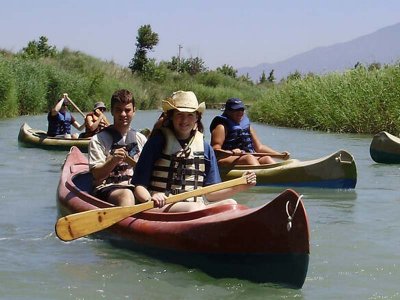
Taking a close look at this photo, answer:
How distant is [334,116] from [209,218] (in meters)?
14.9

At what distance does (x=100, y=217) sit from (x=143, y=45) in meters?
42.8

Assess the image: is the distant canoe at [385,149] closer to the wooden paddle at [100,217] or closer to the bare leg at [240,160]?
the bare leg at [240,160]

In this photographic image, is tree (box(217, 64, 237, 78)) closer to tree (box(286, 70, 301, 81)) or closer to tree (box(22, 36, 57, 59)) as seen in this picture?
tree (box(22, 36, 57, 59))

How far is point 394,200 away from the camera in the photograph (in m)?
8.38

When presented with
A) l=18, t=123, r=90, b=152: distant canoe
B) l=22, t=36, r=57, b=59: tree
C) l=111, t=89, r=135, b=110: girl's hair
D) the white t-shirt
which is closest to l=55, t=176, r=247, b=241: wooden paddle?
the white t-shirt

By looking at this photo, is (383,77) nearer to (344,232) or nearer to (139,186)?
(344,232)

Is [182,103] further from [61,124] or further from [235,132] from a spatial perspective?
[61,124]

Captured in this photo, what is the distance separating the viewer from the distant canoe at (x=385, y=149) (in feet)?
37.5

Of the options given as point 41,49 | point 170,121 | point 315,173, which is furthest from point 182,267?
point 41,49

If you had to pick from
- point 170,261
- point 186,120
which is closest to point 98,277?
point 170,261

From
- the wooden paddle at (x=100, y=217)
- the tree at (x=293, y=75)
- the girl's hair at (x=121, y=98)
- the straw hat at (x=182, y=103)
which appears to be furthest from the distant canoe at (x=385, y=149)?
the tree at (x=293, y=75)

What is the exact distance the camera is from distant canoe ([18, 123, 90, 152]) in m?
13.1

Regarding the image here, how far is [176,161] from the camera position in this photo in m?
5.20

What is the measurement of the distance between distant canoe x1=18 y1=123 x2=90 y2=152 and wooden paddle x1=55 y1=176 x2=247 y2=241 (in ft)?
25.8
